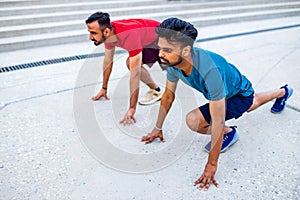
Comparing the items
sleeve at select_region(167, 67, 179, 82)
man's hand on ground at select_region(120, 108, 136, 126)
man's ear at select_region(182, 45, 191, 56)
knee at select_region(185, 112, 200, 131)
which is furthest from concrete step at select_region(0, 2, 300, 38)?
man's ear at select_region(182, 45, 191, 56)

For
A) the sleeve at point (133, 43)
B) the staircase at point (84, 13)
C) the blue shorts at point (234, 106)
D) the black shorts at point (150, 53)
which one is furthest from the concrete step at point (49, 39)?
the blue shorts at point (234, 106)

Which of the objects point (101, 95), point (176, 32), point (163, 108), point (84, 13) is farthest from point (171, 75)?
point (84, 13)

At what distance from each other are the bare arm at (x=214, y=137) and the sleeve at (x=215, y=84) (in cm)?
3

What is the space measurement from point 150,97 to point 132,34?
65 centimetres

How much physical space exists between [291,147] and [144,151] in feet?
3.16

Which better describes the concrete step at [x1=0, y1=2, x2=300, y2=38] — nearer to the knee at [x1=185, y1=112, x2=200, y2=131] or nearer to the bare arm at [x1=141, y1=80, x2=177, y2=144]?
the bare arm at [x1=141, y1=80, x2=177, y2=144]

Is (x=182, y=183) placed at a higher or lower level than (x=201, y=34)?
higher

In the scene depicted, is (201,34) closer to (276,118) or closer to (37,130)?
(276,118)

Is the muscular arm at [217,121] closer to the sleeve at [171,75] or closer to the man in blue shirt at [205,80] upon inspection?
the man in blue shirt at [205,80]

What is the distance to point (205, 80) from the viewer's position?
4.57 ft

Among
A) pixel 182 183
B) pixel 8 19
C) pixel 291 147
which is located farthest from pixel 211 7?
pixel 182 183

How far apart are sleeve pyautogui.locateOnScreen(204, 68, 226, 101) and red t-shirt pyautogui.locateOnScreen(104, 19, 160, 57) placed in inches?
26.8

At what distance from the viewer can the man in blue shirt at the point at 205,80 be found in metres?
1.30

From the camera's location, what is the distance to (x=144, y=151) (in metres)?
1.79
